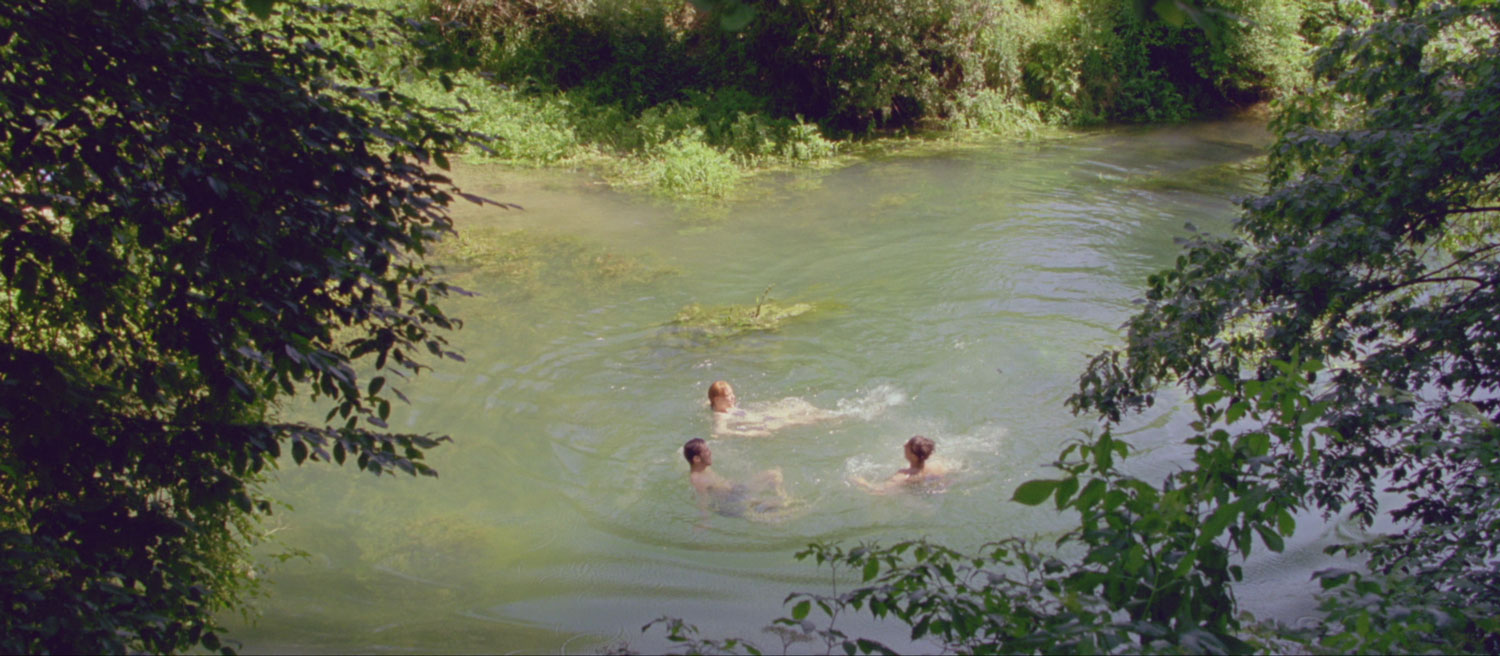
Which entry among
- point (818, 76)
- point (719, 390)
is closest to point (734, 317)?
point (719, 390)

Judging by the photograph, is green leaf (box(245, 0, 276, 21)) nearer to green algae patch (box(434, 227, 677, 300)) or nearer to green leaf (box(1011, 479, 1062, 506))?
green leaf (box(1011, 479, 1062, 506))

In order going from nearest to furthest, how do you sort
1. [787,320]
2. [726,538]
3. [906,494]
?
[726,538]
[906,494]
[787,320]

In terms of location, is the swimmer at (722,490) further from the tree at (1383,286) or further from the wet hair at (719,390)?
the tree at (1383,286)

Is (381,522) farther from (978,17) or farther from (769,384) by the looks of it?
(978,17)

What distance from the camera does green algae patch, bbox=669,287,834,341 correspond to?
11.1m

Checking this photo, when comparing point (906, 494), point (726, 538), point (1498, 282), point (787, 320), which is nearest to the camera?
point (1498, 282)

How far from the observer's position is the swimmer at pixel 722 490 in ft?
26.1

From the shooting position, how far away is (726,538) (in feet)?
24.7

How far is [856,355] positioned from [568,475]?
3.54 metres

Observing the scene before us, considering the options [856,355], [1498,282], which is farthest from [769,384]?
[1498,282]

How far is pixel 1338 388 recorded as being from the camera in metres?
4.59

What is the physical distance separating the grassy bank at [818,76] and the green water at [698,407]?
290 centimetres

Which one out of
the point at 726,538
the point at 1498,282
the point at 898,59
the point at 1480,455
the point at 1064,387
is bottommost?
the point at 726,538

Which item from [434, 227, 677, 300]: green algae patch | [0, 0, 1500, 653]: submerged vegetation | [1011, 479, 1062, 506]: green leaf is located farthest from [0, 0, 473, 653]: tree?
[434, 227, 677, 300]: green algae patch
